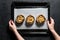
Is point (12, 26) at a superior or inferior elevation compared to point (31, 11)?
inferior

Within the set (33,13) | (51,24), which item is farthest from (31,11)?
(51,24)

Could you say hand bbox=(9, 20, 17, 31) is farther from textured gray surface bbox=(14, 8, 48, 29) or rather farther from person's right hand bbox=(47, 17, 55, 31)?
person's right hand bbox=(47, 17, 55, 31)

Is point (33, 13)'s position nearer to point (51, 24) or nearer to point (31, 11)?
point (31, 11)

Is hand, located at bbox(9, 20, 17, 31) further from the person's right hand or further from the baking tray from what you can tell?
the person's right hand

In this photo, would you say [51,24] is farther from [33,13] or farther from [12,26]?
[12,26]

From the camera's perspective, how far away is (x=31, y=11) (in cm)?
168

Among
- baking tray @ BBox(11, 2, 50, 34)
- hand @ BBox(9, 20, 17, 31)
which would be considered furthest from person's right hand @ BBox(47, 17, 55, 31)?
hand @ BBox(9, 20, 17, 31)

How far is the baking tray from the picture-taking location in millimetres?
1665

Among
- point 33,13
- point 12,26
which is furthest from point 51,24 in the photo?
point 12,26

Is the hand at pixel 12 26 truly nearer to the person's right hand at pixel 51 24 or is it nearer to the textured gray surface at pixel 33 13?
the textured gray surface at pixel 33 13

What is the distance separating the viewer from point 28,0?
1.69m

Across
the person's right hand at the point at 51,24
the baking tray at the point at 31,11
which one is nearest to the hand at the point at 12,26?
the baking tray at the point at 31,11

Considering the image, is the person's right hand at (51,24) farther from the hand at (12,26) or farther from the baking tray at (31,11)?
the hand at (12,26)

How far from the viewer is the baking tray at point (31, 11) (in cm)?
167
